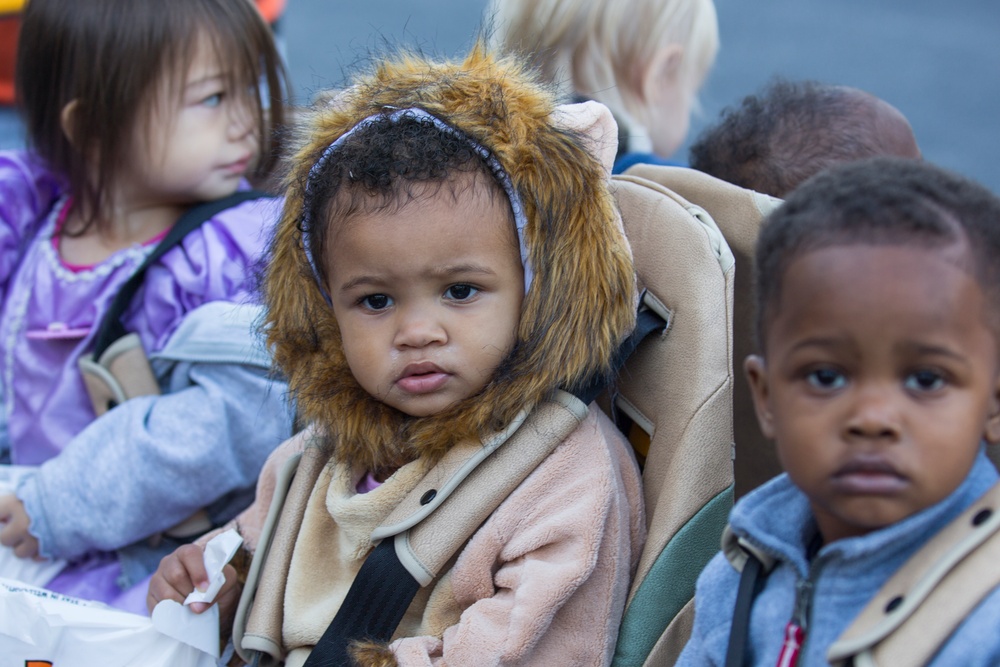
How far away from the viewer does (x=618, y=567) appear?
1.84 m

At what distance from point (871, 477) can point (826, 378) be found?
13 cm

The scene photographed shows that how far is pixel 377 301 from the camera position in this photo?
6.44ft

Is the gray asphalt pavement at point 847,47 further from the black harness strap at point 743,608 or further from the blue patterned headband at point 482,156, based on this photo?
the black harness strap at point 743,608

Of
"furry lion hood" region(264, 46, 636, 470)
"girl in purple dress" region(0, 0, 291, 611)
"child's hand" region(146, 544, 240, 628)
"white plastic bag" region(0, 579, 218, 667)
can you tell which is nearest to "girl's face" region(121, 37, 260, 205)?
"girl in purple dress" region(0, 0, 291, 611)

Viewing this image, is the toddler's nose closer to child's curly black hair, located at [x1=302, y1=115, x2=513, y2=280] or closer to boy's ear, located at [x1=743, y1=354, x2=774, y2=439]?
child's curly black hair, located at [x1=302, y1=115, x2=513, y2=280]

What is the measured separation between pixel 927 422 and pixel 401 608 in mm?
917

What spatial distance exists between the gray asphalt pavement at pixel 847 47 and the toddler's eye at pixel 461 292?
472 centimetres

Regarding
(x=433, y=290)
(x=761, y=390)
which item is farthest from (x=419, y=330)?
(x=761, y=390)

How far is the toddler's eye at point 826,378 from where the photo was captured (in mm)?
1398

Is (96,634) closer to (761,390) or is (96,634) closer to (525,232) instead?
(525,232)

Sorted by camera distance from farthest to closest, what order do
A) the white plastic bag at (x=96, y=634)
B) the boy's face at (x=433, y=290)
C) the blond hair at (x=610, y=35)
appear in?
1. the blond hair at (x=610, y=35)
2. the white plastic bag at (x=96, y=634)
3. the boy's face at (x=433, y=290)

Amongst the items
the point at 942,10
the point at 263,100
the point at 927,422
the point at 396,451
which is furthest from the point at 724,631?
the point at 942,10

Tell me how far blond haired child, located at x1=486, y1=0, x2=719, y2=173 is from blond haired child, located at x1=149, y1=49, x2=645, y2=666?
51.5 inches

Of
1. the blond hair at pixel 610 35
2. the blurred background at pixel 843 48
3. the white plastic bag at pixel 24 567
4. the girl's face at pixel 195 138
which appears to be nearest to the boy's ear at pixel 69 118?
the girl's face at pixel 195 138
